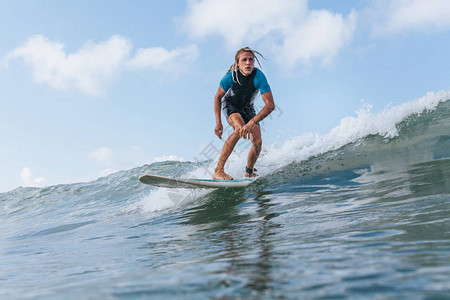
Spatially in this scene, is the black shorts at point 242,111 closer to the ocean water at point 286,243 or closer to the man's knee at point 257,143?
the man's knee at point 257,143

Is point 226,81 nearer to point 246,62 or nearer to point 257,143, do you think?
point 246,62

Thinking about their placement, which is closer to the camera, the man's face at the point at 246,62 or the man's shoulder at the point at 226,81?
the man's face at the point at 246,62

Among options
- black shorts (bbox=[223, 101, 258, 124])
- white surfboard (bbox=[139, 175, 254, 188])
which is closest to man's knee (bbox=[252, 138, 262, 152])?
black shorts (bbox=[223, 101, 258, 124])

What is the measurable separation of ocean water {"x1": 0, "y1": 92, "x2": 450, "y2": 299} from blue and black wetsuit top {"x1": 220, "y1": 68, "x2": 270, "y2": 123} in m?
1.46

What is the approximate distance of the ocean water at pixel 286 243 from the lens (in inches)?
58.9

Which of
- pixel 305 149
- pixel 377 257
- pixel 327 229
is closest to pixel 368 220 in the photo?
pixel 327 229

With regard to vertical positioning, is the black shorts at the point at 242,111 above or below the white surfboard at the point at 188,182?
above

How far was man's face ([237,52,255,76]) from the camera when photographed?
5988mm

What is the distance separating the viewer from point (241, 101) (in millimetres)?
6402

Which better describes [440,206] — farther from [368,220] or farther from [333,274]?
[333,274]

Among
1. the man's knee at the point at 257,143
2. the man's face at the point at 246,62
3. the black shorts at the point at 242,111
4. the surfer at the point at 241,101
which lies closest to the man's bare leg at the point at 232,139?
the surfer at the point at 241,101

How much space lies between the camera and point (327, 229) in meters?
2.79

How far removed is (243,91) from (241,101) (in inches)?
8.1

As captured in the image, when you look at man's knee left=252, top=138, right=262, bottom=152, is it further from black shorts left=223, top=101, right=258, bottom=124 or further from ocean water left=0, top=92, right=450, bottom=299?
ocean water left=0, top=92, right=450, bottom=299
